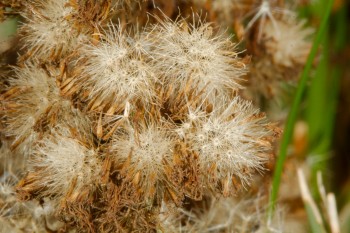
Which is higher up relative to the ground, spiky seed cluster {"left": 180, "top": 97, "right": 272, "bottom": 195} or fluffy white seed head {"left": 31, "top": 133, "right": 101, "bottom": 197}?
spiky seed cluster {"left": 180, "top": 97, "right": 272, "bottom": 195}

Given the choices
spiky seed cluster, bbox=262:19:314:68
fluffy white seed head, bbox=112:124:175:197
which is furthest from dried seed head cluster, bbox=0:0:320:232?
spiky seed cluster, bbox=262:19:314:68

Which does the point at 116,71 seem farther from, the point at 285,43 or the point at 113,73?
the point at 285,43

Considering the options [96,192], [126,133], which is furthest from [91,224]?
[126,133]

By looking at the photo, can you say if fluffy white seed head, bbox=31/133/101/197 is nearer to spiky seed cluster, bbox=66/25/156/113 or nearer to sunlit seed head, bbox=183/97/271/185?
spiky seed cluster, bbox=66/25/156/113

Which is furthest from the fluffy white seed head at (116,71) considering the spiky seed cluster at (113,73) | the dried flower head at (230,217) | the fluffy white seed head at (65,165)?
the dried flower head at (230,217)

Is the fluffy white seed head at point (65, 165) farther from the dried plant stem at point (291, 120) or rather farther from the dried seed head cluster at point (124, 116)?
the dried plant stem at point (291, 120)
